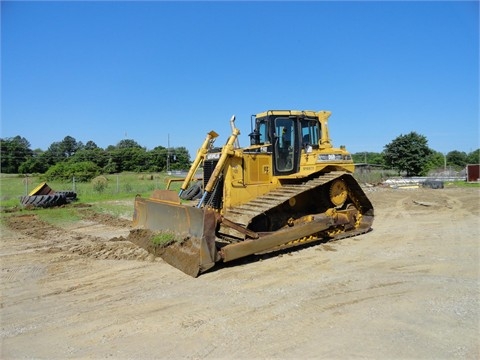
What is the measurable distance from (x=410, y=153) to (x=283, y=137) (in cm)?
4100

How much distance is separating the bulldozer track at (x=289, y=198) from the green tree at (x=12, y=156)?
2592 inches

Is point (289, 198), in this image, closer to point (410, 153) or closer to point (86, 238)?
point (86, 238)

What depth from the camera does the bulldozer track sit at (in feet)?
24.3

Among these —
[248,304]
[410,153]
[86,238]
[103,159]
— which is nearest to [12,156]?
[103,159]

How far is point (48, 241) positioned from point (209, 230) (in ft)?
16.6

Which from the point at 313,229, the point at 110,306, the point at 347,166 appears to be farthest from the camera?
the point at 347,166

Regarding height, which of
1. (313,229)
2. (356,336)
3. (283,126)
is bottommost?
(356,336)

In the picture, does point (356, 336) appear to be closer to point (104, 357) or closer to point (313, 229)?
point (104, 357)

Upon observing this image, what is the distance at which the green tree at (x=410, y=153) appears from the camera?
1785 inches

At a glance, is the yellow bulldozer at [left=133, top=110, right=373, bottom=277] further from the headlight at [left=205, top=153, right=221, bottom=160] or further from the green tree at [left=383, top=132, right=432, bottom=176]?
the green tree at [left=383, top=132, right=432, bottom=176]

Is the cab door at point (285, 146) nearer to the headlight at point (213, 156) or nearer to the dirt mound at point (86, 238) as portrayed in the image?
the headlight at point (213, 156)

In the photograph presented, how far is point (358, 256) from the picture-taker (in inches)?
292

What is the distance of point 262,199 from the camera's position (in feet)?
26.6

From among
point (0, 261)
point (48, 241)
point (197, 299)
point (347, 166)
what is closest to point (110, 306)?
point (197, 299)
